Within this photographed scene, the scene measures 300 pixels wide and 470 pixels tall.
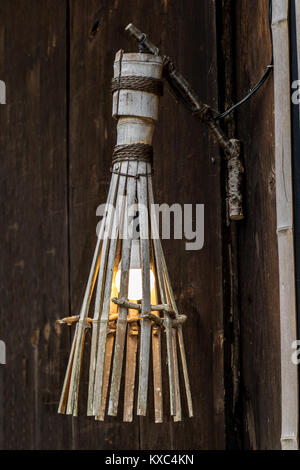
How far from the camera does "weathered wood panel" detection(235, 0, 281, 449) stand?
4.04 feet

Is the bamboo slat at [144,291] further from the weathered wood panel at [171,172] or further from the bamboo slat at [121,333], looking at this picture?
the weathered wood panel at [171,172]

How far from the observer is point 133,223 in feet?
3.95

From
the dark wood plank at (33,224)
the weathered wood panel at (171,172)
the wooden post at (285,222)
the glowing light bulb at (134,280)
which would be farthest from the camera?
the dark wood plank at (33,224)

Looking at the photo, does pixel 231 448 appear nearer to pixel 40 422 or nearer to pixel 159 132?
pixel 40 422

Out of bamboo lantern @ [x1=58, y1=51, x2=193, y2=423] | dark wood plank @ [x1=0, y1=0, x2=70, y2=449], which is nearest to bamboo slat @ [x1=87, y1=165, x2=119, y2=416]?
bamboo lantern @ [x1=58, y1=51, x2=193, y2=423]

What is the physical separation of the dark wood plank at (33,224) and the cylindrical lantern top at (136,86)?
0.44 meters

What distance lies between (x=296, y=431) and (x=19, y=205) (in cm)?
86

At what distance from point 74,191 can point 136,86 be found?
0.45 m

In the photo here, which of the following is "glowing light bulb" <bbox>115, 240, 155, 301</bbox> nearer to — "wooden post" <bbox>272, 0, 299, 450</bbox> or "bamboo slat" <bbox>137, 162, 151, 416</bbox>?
"bamboo slat" <bbox>137, 162, 151, 416</bbox>

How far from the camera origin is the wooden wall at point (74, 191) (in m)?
1.41

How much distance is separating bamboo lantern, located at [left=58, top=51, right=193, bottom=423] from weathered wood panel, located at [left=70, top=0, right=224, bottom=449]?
0.17 metres

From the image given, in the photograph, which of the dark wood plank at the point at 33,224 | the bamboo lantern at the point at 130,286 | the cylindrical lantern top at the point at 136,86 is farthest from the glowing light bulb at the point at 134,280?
the dark wood plank at the point at 33,224

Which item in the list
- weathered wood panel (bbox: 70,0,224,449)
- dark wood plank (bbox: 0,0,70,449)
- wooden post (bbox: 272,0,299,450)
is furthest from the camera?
dark wood plank (bbox: 0,0,70,449)

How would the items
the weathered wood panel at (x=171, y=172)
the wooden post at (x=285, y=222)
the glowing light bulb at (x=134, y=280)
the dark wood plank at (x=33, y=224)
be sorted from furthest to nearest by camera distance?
the dark wood plank at (x=33, y=224) < the weathered wood panel at (x=171, y=172) < the glowing light bulb at (x=134, y=280) < the wooden post at (x=285, y=222)
